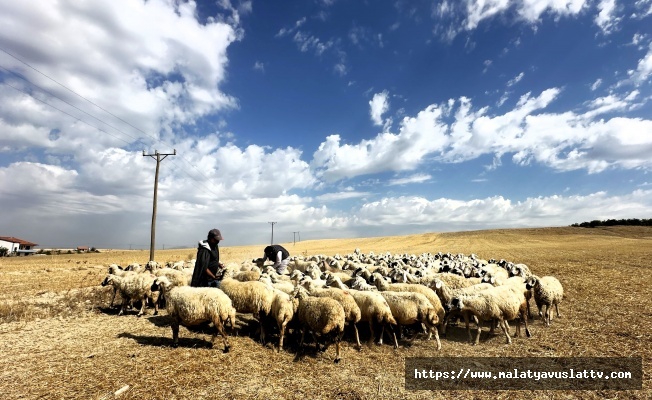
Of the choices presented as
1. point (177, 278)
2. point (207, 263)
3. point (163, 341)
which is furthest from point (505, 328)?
point (177, 278)

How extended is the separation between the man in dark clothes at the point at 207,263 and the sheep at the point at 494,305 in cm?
715

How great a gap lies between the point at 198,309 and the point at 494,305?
25.5 ft

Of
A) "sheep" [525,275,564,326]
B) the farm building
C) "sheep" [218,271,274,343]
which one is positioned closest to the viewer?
"sheep" [218,271,274,343]

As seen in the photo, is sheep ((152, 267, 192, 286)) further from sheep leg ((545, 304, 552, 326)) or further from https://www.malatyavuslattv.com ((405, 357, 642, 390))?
sheep leg ((545, 304, 552, 326))

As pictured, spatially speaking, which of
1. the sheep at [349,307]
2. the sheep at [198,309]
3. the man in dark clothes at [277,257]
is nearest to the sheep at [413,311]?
the sheep at [349,307]

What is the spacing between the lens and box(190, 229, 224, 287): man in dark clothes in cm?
957

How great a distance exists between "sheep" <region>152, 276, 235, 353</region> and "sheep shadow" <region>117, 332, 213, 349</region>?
20 cm

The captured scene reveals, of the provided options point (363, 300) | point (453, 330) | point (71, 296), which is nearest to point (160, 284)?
point (71, 296)

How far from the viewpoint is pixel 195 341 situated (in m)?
8.05

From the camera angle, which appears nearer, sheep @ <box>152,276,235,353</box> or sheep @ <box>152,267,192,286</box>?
sheep @ <box>152,276,235,353</box>

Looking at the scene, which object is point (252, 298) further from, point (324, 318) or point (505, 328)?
point (505, 328)

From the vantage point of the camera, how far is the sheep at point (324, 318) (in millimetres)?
7598

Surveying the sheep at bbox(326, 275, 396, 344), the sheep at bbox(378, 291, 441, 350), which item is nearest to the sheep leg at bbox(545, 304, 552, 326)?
the sheep at bbox(378, 291, 441, 350)

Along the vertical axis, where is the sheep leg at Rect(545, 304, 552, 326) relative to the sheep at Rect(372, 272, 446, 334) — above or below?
below
